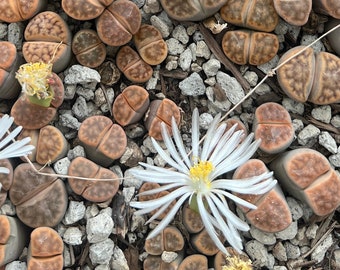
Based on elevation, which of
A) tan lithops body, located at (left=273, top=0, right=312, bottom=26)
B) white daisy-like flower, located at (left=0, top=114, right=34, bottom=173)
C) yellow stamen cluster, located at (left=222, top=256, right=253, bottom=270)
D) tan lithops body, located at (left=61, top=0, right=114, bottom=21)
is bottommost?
yellow stamen cluster, located at (left=222, top=256, right=253, bottom=270)

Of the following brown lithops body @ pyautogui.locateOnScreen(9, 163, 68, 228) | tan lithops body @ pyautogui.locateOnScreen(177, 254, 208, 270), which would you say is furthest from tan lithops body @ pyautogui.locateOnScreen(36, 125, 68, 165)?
tan lithops body @ pyautogui.locateOnScreen(177, 254, 208, 270)

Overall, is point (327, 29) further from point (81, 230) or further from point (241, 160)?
point (81, 230)

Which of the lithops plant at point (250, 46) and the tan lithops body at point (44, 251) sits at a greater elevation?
the lithops plant at point (250, 46)

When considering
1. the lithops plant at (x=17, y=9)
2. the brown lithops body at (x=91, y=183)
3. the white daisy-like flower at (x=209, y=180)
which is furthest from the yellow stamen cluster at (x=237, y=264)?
the lithops plant at (x=17, y=9)

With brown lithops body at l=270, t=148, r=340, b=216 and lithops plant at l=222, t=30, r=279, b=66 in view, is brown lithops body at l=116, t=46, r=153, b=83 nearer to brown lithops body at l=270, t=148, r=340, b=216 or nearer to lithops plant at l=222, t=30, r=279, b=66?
lithops plant at l=222, t=30, r=279, b=66

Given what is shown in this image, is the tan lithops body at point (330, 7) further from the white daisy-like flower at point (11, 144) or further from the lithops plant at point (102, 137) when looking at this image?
the white daisy-like flower at point (11, 144)
